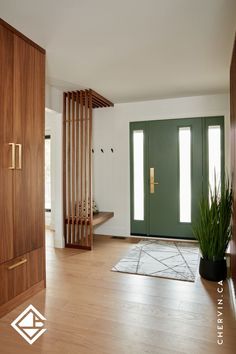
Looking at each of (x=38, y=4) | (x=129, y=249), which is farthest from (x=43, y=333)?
(x=38, y=4)

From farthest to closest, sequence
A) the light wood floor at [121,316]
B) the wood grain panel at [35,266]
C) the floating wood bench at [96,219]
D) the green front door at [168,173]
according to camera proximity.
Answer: the green front door at [168,173]
the floating wood bench at [96,219]
the wood grain panel at [35,266]
the light wood floor at [121,316]

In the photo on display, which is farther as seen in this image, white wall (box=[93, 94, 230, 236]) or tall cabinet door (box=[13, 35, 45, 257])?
white wall (box=[93, 94, 230, 236])

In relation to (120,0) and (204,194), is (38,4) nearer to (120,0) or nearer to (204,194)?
(120,0)

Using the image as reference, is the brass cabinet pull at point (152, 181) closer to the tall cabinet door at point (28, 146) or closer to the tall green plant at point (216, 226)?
the tall green plant at point (216, 226)

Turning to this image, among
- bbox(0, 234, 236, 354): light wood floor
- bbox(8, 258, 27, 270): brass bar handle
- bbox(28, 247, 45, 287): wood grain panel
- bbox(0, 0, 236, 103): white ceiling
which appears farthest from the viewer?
bbox(28, 247, 45, 287): wood grain panel

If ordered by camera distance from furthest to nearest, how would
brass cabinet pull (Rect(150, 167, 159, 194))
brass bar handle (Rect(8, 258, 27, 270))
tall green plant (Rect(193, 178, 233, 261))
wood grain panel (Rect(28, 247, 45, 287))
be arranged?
brass cabinet pull (Rect(150, 167, 159, 194)), tall green plant (Rect(193, 178, 233, 261)), wood grain panel (Rect(28, 247, 45, 287)), brass bar handle (Rect(8, 258, 27, 270))

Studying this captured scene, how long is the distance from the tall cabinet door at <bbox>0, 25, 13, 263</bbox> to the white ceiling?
317 mm

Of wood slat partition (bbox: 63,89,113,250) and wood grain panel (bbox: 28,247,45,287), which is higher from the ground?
wood slat partition (bbox: 63,89,113,250)

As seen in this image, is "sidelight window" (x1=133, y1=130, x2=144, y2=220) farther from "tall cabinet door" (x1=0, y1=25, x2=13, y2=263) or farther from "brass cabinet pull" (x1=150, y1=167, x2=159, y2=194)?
"tall cabinet door" (x1=0, y1=25, x2=13, y2=263)

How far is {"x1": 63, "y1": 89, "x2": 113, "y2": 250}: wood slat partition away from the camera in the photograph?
162 inches

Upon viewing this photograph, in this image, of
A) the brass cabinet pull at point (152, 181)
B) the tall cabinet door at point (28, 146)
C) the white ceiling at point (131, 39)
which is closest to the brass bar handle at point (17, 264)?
the tall cabinet door at point (28, 146)

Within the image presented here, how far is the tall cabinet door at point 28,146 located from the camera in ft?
7.40
